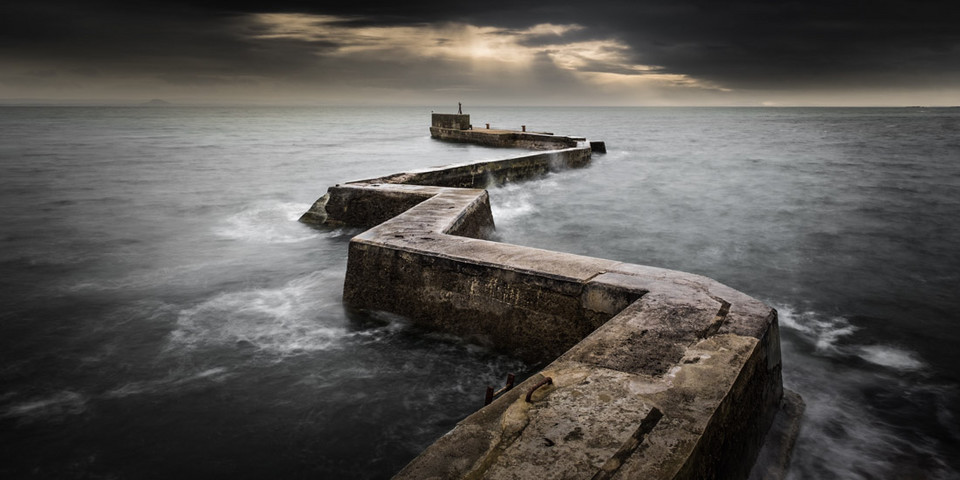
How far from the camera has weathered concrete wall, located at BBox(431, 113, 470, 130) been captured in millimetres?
31672

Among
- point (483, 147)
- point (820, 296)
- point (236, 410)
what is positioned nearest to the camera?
point (236, 410)

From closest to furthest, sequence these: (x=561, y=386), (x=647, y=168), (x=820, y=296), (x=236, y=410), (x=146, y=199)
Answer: (x=561, y=386) → (x=236, y=410) → (x=820, y=296) → (x=146, y=199) → (x=647, y=168)

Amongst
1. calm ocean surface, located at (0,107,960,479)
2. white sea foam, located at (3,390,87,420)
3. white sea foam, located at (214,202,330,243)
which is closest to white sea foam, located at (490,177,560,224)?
calm ocean surface, located at (0,107,960,479)

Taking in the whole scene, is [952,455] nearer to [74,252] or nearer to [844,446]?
[844,446]

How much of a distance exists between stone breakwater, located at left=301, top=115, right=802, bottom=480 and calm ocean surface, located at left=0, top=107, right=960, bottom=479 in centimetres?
28

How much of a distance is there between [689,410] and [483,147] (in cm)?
2576

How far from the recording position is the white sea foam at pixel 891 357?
4.03 m

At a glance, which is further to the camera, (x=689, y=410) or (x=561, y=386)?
(x=561, y=386)

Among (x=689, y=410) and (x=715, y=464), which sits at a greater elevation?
(x=689, y=410)

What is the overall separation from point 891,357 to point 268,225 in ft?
27.6

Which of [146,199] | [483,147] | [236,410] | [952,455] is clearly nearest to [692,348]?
[952,455]

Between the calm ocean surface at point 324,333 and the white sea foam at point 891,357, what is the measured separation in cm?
2

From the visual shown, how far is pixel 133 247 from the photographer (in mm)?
7504

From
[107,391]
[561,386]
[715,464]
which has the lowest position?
[107,391]
